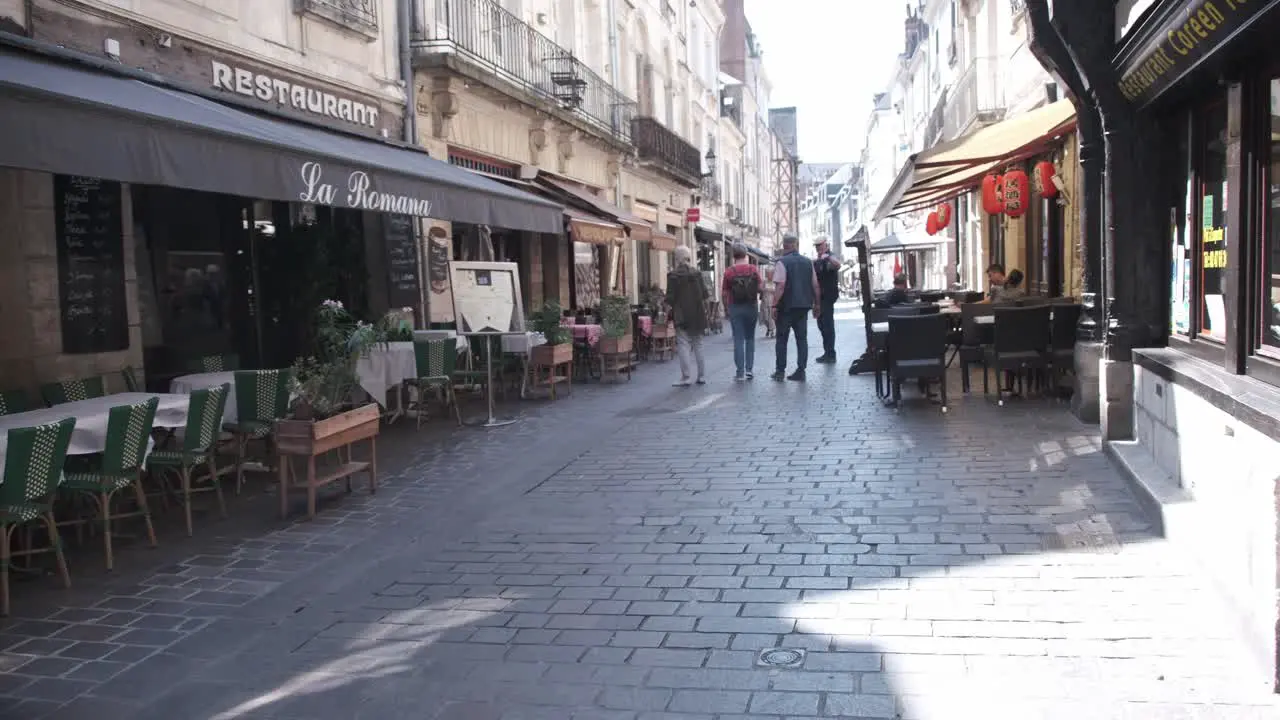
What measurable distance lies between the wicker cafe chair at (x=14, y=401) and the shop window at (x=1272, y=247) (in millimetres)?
7076

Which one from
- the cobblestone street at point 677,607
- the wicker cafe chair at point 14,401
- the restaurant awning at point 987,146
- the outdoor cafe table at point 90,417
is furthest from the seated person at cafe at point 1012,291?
the wicker cafe chair at point 14,401

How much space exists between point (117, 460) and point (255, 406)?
1918 mm

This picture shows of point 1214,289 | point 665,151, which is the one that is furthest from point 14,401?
point 665,151

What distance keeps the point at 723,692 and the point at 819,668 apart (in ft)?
Result: 1.32

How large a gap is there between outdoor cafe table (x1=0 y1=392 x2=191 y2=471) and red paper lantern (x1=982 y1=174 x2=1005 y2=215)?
33.7 feet

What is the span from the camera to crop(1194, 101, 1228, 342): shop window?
A: 5.44 m

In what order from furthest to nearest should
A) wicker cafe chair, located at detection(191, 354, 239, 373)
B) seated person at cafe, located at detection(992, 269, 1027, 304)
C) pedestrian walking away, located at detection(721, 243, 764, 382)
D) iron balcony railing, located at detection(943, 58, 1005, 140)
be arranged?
iron balcony railing, located at detection(943, 58, 1005, 140), pedestrian walking away, located at detection(721, 243, 764, 382), seated person at cafe, located at detection(992, 269, 1027, 304), wicker cafe chair, located at detection(191, 354, 239, 373)

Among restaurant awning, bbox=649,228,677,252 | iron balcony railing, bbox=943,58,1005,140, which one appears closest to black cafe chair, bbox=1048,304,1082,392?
iron balcony railing, bbox=943,58,1005,140

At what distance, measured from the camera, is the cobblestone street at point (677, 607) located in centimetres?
354

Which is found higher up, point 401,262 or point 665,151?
point 665,151

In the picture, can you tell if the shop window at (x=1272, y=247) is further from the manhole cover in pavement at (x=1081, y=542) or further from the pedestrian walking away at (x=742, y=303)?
the pedestrian walking away at (x=742, y=303)

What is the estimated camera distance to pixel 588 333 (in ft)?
45.2

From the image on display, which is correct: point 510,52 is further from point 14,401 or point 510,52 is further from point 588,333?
point 14,401

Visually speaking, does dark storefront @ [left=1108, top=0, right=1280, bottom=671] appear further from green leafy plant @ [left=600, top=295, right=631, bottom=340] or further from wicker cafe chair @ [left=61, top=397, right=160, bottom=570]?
green leafy plant @ [left=600, top=295, right=631, bottom=340]
